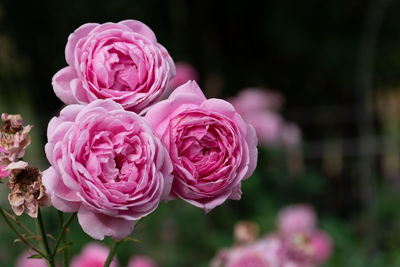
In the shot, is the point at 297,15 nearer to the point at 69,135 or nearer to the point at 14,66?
the point at 14,66

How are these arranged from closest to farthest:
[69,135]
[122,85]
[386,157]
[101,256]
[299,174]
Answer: [69,135] → [122,85] → [101,256] → [299,174] → [386,157]

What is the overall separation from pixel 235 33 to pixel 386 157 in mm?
1697

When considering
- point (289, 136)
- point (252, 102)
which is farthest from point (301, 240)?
point (289, 136)

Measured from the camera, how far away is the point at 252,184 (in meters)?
3.50

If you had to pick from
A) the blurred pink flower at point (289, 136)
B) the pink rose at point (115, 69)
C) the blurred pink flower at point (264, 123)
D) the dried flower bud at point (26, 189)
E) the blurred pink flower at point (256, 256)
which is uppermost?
the pink rose at point (115, 69)

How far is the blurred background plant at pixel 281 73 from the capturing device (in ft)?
12.6

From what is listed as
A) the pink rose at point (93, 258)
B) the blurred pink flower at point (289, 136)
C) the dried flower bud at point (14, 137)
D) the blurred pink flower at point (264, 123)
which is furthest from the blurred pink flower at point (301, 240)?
the blurred pink flower at point (289, 136)

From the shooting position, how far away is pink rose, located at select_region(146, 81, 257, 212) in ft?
2.58

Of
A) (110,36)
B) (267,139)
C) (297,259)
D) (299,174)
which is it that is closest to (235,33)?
(299,174)

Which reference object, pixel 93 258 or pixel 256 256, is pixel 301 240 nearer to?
pixel 256 256

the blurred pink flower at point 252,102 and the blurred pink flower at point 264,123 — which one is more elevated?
the blurred pink flower at point 252,102

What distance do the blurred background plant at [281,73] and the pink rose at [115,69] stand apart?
2463 mm

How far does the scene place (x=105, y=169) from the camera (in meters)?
0.76

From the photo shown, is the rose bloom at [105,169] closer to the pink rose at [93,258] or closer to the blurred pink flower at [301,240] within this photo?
the pink rose at [93,258]
